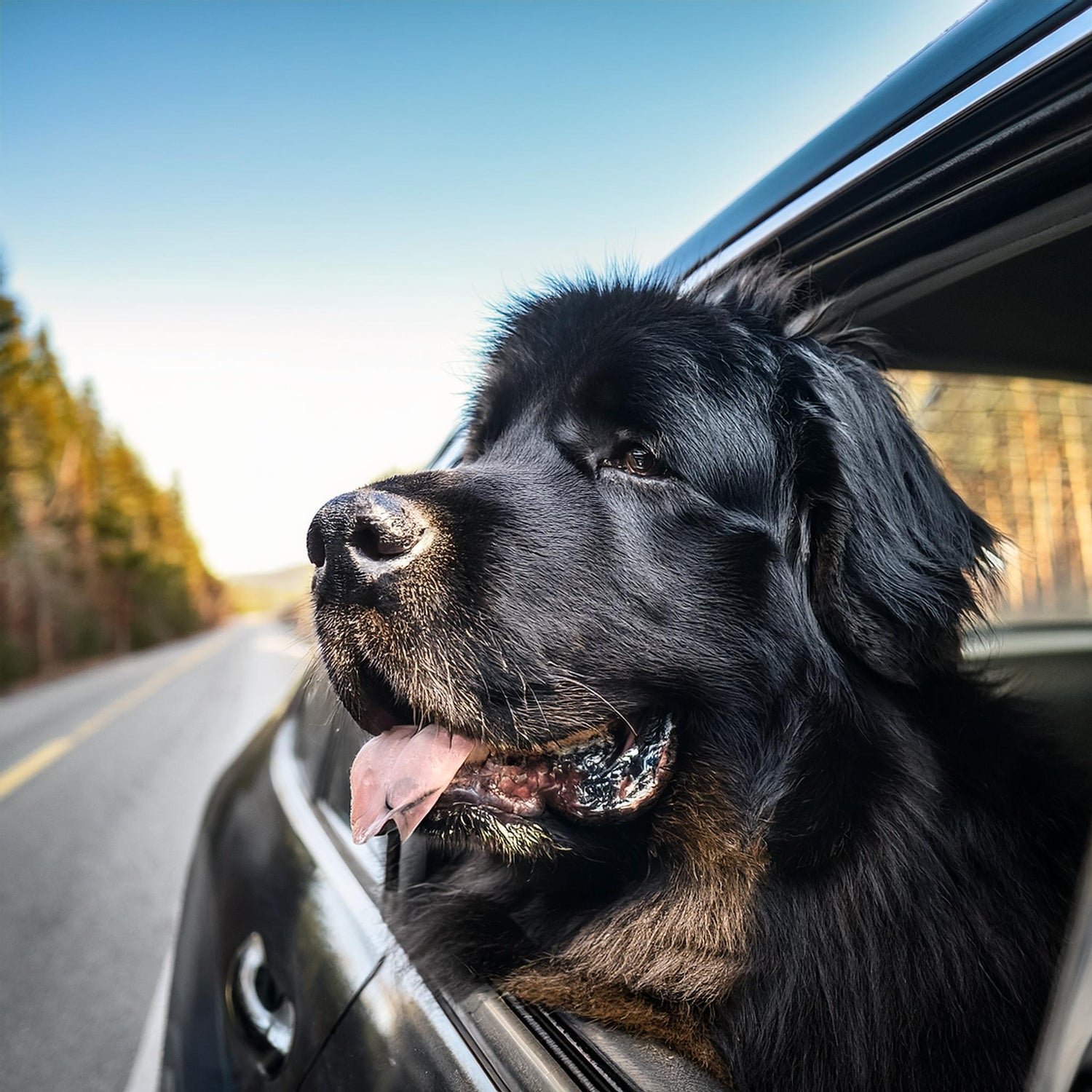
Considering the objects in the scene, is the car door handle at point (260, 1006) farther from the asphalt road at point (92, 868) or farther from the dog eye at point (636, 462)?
the dog eye at point (636, 462)

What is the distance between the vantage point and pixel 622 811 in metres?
1.49

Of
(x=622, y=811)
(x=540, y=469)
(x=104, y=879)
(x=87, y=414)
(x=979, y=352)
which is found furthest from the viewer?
(x=87, y=414)

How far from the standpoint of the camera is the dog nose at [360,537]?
138 cm

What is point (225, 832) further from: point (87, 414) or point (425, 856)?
point (87, 414)

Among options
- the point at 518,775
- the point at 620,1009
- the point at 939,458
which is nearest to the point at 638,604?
the point at 518,775

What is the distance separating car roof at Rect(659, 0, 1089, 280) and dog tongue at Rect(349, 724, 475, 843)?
118 cm

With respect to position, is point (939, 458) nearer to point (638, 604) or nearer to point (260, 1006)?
point (638, 604)

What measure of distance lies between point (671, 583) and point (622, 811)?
1.41ft

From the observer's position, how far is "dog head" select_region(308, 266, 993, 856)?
1465mm

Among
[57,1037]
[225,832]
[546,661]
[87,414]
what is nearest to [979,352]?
[546,661]

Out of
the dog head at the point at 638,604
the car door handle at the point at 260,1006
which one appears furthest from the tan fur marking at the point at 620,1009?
the car door handle at the point at 260,1006

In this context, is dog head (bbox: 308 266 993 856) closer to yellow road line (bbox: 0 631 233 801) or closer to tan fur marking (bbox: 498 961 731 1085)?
tan fur marking (bbox: 498 961 731 1085)

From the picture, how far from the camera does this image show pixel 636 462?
170 centimetres

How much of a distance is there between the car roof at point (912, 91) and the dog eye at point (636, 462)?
1.56 ft
